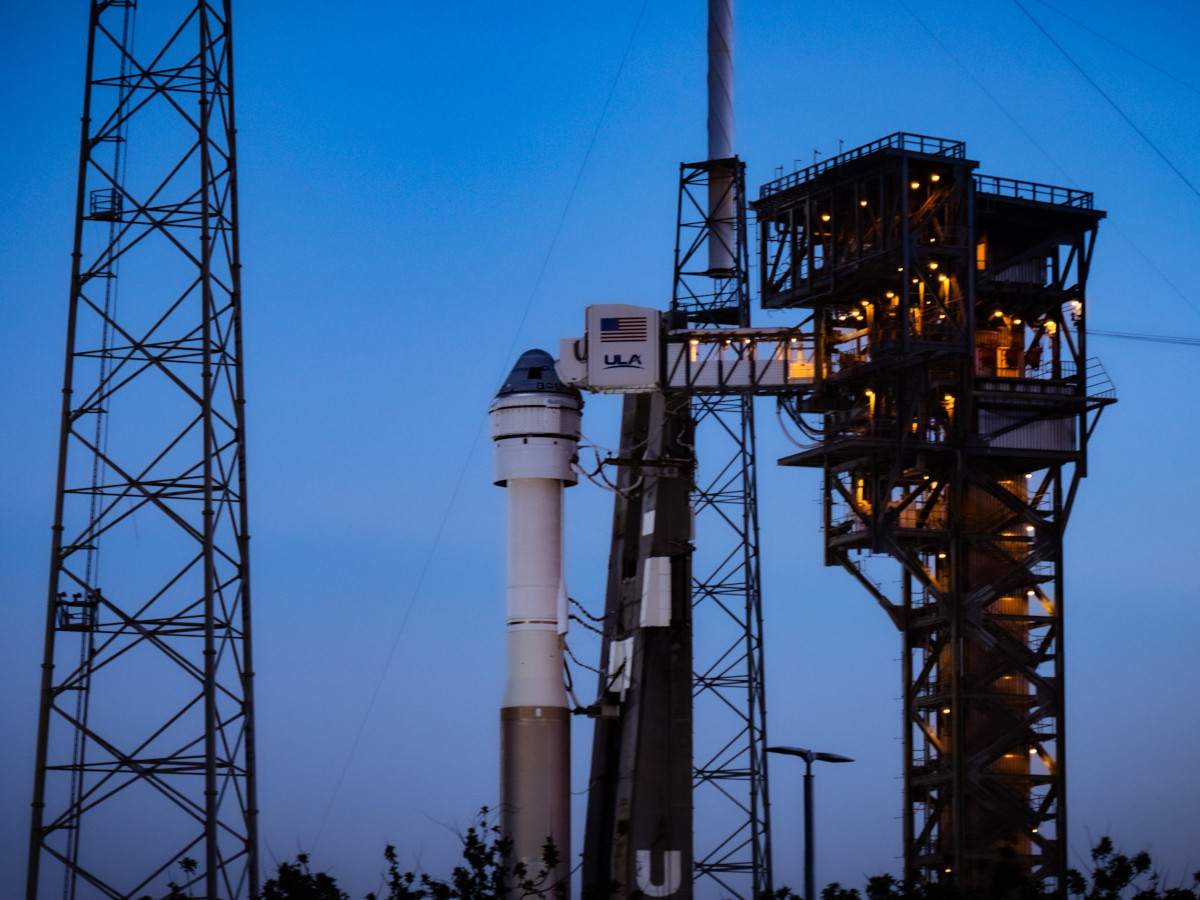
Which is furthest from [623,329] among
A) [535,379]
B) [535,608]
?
[535,608]

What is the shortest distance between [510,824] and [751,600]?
44.0 ft

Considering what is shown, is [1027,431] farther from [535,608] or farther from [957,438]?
[535,608]

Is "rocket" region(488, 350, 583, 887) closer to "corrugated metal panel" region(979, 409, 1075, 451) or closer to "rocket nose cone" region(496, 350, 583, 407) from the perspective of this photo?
"rocket nose cone" region(496, 350, 583, 407)

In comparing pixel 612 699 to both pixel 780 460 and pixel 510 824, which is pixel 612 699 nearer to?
pixel 510 824

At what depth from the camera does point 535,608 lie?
53875mm

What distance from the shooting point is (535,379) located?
182 feet

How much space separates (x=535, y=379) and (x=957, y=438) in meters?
19.3

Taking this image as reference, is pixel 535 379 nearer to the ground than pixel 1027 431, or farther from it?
nearer to the ground

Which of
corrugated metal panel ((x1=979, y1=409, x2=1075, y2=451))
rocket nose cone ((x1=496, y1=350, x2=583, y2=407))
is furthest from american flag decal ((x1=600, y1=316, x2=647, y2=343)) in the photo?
corrugated metal panel ((x1=979, y1=409, x2=1075, y2=451))

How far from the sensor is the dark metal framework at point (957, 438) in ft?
221

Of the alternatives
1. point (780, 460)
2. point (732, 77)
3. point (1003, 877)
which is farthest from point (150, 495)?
point (780, 460)

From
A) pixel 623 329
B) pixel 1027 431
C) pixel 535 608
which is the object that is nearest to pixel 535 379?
pixel 623 329

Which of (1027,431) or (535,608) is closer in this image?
(535,608)

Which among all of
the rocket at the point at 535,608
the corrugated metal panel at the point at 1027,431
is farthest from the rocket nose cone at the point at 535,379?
the corrugated metal panel at the point at 1027,431
